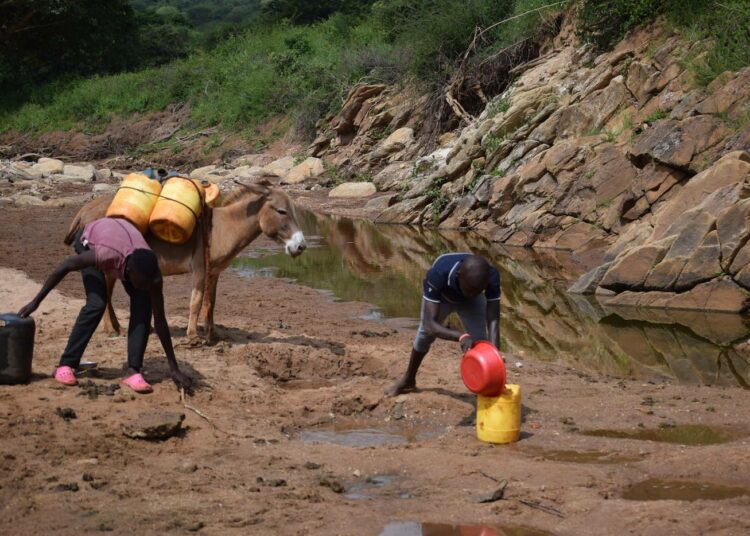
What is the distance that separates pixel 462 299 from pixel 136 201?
11.4 feet

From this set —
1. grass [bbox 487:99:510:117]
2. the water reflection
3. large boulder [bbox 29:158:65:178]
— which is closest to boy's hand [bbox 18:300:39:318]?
the water reflection

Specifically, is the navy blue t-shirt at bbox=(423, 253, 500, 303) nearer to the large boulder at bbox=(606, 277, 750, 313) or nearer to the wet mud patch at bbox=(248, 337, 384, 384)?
the wet mud patch at bbox=(248, 337, 384, 384)

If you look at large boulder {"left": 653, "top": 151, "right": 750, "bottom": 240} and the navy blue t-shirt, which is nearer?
the navy blue t-shirt

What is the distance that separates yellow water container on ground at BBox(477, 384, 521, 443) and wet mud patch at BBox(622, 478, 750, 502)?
115 cm

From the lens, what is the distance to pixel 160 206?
9.35 metres

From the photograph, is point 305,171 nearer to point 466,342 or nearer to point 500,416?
point 466,342

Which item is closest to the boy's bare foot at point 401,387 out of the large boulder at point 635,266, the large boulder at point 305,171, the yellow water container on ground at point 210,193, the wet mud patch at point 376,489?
the wet mud patch at point 376,489

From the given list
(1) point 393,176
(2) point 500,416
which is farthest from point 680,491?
(1) point 393,176

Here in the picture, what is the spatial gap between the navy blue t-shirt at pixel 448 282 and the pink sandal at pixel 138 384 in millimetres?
2404

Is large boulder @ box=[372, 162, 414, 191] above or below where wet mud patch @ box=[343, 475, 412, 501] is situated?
below

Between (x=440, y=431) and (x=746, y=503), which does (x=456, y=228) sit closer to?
(x=440, y=431)

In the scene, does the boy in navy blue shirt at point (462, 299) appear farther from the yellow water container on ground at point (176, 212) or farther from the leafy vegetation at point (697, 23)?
the leafy vegetation at point (697, 23)

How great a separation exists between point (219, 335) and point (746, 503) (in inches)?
240

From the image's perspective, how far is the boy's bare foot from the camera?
8359mm
